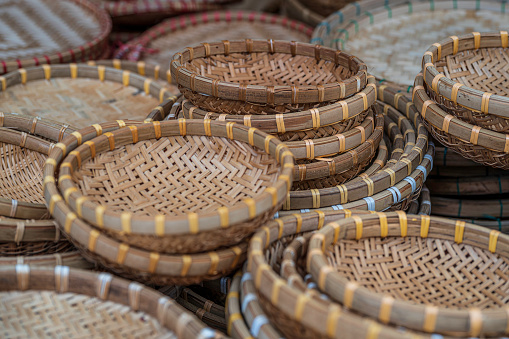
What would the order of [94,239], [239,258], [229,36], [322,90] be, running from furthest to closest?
[229,36], [322,90], [239,258], [94,239]

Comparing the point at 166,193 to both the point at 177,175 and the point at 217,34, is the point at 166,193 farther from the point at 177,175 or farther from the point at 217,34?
the point at 217,34

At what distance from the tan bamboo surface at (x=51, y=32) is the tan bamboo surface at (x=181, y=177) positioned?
3.33 feet

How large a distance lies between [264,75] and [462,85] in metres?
0.62

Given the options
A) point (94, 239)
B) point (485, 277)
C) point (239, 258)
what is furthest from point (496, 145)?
point (94, 239)

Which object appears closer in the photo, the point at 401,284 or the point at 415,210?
the point at 401,284

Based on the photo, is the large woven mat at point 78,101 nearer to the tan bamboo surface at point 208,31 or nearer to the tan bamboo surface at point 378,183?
the tan bamboo surface at point 208,31

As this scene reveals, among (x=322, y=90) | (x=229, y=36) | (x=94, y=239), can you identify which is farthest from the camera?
(x=229, y=36)

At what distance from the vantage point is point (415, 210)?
5.48 feet

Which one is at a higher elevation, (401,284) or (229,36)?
(229,36)

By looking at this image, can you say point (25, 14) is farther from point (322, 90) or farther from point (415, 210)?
point (415, 210)

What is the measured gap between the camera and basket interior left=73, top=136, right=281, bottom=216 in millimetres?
1271

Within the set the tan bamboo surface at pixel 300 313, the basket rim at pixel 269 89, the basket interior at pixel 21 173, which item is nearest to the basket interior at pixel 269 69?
the basket rim at pixel 269 89

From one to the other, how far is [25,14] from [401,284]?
229cm

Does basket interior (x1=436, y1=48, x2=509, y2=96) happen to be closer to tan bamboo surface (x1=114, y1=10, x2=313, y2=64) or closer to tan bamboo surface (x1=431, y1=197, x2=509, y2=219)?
tan bamboo surface (x1=431, y1=197, x2=509, y2=219)
